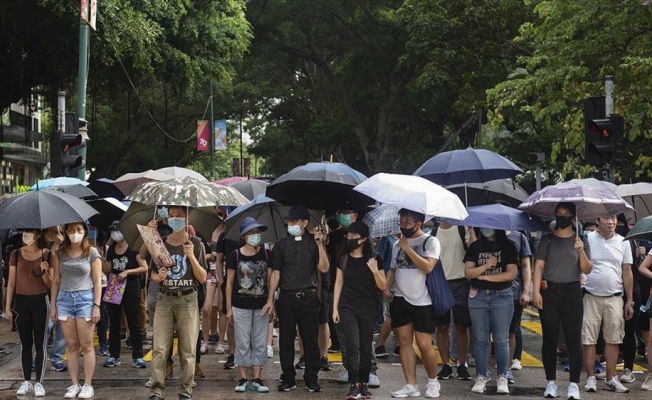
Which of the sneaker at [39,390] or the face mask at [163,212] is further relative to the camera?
the face mask at [163,212]

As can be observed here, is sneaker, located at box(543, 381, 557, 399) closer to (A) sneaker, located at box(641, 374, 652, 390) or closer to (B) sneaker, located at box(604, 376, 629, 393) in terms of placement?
(B) sneaker, located at box(604, 376, 629, 393)

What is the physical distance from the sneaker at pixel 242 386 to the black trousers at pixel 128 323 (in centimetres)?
203

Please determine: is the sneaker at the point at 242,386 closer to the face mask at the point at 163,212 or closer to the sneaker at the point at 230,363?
the sneaker at the point at 230,363

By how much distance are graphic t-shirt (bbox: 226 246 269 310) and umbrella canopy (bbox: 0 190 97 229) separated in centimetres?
157

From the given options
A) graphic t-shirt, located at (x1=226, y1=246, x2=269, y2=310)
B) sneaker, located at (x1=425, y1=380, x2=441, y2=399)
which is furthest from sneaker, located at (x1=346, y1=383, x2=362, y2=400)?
graphic t-shirt, located at (x1=226, y1=246, x2=269, y2=310)

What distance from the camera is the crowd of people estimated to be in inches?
357

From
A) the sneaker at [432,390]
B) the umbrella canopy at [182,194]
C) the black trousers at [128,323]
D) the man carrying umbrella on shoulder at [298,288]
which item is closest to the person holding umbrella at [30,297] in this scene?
the umbrella canopy at [182,194]

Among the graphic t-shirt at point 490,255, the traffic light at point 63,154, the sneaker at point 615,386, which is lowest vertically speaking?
the sneaker at point 615,386

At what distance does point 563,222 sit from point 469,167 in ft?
6.49

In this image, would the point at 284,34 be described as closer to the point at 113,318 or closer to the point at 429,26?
the point at 429,26

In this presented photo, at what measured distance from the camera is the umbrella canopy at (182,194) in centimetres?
870

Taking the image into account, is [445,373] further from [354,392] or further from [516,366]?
[354,392]

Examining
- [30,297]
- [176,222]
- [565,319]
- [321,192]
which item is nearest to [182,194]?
[176,222]

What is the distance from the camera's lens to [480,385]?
962cm
